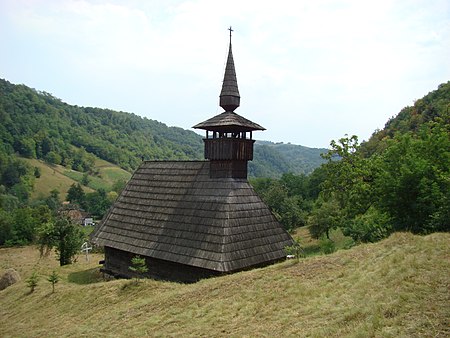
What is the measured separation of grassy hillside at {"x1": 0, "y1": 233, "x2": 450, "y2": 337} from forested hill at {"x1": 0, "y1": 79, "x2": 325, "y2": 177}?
234ft

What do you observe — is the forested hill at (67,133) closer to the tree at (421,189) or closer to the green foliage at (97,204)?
the green foliage at (97,204)

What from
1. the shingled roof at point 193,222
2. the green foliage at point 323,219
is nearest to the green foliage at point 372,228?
the shingled roof at point 193,222

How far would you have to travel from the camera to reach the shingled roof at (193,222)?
16.0m

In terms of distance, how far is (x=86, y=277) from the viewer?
75.7 feet

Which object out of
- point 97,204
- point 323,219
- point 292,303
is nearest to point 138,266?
point 292,303

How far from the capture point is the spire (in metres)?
19.8

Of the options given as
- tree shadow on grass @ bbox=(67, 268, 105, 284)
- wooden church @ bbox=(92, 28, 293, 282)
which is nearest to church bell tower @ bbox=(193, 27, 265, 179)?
wooden church @ bbox=(92, 28, 293, 282)

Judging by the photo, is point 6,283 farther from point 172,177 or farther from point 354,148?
point 354,148

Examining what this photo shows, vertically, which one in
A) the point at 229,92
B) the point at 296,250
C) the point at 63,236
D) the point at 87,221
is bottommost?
the point at 87,221

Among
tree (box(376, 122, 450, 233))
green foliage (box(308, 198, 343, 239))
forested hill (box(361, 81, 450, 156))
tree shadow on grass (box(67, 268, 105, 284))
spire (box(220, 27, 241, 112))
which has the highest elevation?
forested hill (box(361, 81, 450, 156))

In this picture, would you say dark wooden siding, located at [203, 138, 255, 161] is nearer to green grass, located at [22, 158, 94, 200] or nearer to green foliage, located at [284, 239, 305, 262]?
green foliage, located at [284, 239, 305, 262]

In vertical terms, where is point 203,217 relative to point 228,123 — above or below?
below

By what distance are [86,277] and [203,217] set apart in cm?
1081

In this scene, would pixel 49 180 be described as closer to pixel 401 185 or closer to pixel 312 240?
pixel 312 240
